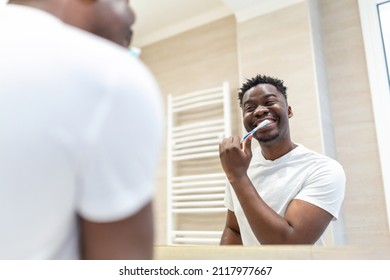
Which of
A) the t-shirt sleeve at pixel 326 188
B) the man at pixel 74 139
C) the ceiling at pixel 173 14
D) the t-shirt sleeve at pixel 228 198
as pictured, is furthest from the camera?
the ceiling at pixel 173 14

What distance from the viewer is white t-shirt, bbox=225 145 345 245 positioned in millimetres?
690

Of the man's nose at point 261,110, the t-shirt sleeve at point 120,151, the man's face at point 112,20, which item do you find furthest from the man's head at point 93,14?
the man's nose at point 261,110

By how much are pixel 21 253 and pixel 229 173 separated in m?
0.55

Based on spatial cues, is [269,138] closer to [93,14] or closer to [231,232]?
[231,232]

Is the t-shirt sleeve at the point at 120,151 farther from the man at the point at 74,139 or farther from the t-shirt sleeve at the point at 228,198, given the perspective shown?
the t-shirt sleeve at the point at 228,198

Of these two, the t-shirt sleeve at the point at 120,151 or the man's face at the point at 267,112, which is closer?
the t-shirt sleeve at the point at 120,151

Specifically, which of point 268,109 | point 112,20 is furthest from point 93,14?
point 268,109

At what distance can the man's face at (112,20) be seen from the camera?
349mm

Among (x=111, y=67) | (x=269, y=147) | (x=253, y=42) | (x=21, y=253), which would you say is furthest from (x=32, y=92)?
(x=253, y=42)

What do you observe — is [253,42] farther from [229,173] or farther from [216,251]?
[216,251]

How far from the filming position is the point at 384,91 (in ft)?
2.30

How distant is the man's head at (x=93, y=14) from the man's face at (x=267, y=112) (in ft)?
1.51

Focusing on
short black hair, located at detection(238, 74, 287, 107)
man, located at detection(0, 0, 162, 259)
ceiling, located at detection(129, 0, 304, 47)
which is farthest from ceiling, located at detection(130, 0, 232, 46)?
man, located at detection(0, 0, 162, 259)

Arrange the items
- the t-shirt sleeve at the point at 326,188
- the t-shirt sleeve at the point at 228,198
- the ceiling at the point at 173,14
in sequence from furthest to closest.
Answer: the ceiling at the point at 173,14
the t-shirt sleeve at the point at 228,198
the t-shirt sleeve at the point at 326,188
